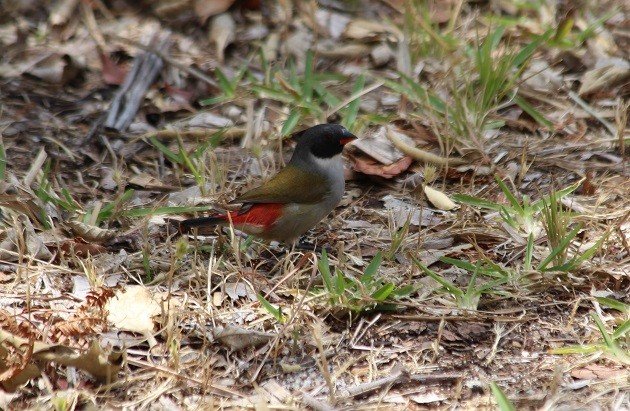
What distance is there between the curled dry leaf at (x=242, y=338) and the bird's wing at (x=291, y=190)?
1.01m

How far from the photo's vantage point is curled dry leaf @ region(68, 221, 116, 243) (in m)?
4.18

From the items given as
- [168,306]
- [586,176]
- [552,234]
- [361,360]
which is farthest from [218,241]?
Answer: [586,176]

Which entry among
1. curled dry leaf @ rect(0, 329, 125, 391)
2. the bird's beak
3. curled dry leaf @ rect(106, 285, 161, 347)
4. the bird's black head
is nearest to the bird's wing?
the bird's black head

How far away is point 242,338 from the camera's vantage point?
3406 mm

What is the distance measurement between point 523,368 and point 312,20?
3.30 metres

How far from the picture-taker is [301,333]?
347 cm

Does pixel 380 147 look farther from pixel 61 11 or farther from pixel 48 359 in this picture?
pixel 61 11

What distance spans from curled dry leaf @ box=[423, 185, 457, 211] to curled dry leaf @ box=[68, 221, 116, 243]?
62.2 inches

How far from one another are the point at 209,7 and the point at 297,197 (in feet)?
8.20

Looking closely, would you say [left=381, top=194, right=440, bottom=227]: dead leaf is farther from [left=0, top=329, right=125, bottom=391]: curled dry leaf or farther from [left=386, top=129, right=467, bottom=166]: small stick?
[left=0, top=329, right=125, bottom=391]: curled dry leaf

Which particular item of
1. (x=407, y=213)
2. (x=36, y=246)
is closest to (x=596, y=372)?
(x=407, y=213)

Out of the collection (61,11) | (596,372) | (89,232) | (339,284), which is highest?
(596,372)

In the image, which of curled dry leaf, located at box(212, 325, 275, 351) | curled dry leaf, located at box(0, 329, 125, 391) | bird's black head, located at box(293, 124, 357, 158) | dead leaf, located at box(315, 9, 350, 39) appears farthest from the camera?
dead leaf, located at box(315, 9, 350, 39)

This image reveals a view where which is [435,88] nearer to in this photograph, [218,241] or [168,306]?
[218,241]
